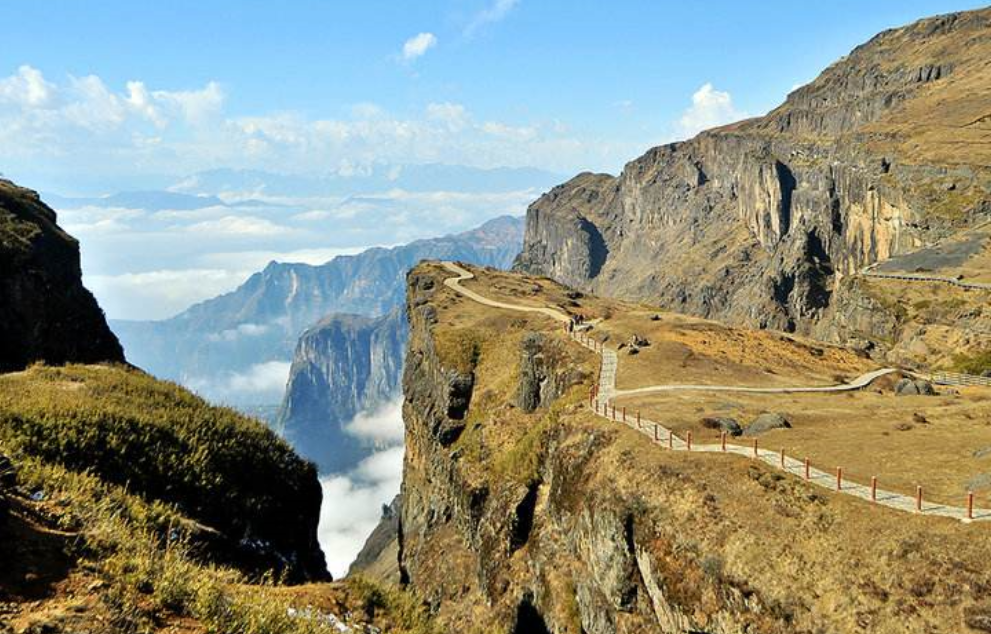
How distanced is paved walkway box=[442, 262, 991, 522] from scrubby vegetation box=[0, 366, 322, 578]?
2295 cm

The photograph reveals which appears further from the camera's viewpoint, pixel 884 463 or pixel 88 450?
pixel 884 463

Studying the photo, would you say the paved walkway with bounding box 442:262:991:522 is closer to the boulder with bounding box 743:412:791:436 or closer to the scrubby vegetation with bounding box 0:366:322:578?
the boulder with bounding box 743:412:791:436

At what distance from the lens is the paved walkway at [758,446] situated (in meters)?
29.5

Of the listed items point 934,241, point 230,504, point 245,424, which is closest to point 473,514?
point 245,424

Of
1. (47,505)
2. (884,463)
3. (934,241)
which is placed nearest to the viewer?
(47,505)

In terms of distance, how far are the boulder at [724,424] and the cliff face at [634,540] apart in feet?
16.6

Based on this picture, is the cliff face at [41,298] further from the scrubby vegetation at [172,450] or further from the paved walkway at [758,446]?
the paved walkway at [758,446]

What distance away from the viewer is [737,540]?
3053cm

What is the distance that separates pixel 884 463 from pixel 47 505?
1501 inches

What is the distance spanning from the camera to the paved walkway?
2945cm

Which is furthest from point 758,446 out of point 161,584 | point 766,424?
point 161,584

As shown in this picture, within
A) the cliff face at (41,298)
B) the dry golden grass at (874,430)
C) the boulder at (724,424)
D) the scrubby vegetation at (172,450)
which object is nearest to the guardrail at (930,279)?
the dry golden grass at (874,430)

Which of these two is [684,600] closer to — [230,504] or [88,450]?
[230,504]

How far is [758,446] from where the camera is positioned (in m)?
39.9
